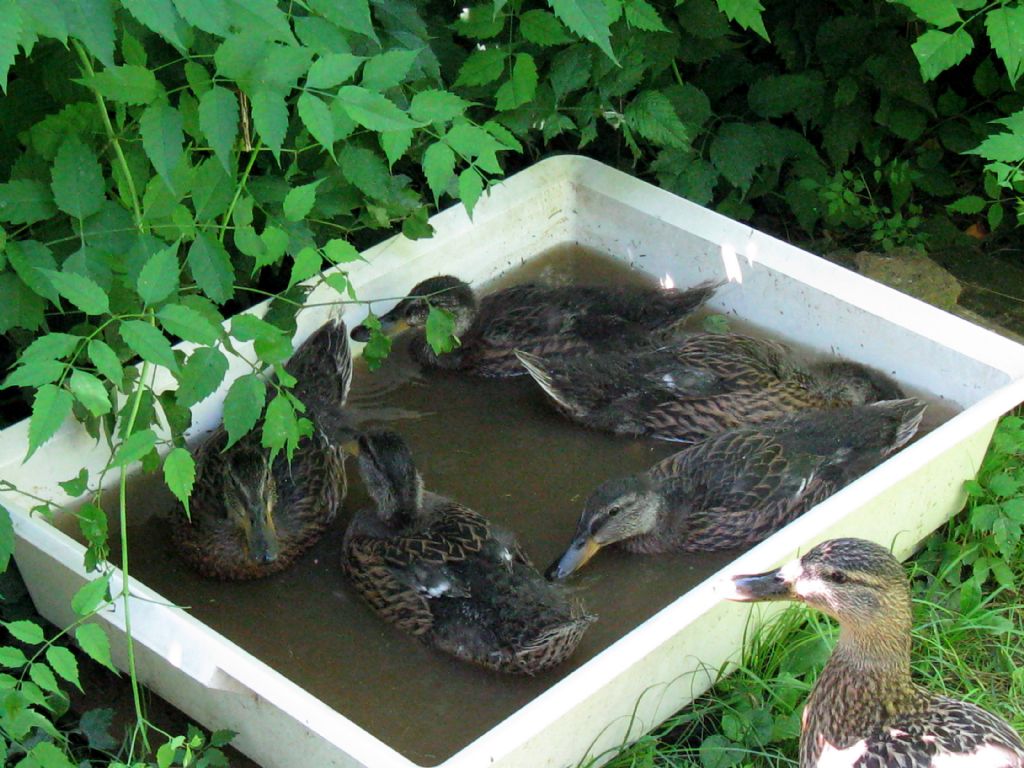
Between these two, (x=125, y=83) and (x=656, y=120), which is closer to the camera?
(x=125, y=83)

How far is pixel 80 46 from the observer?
11.4 feet

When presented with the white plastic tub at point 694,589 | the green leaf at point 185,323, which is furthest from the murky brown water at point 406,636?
the green leaf at point 185,323

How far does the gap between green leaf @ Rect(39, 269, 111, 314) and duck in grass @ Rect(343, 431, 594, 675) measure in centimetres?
142

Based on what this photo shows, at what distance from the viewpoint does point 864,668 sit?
359 cm

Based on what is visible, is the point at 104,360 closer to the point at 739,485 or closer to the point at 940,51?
the point at 739,485

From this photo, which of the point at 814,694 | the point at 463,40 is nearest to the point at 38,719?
the point at 814,694

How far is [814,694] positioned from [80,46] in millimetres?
2505

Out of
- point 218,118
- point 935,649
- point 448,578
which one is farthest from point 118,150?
point 935,649

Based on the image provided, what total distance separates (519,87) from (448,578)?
1.80 m

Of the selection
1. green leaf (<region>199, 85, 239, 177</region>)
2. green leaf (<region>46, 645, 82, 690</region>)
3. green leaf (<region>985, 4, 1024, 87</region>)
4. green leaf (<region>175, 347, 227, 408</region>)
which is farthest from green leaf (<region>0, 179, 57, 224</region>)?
green leaf (<region>985, 4, 1024, 87</region>)

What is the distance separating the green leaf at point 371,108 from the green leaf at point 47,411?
91 cm

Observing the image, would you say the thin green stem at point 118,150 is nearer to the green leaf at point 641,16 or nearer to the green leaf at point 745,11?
the green leaf at point 641,16

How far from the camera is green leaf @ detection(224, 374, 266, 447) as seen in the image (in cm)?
356

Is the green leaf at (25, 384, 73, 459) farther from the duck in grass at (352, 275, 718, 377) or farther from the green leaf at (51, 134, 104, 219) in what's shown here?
the duck in grass at (352, 275, 718, 377)
